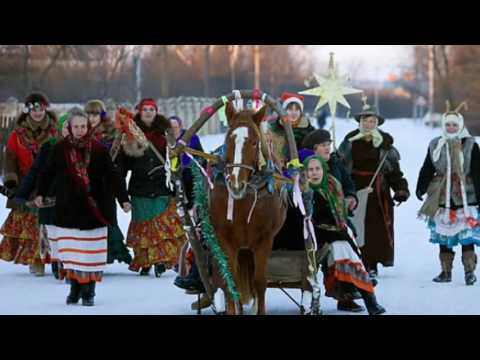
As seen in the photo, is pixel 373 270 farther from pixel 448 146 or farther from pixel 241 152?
pixel 241 152

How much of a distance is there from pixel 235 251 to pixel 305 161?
1294 millimetres

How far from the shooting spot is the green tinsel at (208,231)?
10.9 metres

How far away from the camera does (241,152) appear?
10477 mm

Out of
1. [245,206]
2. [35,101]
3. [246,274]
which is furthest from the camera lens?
[35,101]

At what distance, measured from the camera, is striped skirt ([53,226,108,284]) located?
1216 cm

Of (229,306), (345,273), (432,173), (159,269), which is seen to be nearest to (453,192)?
(432,173)

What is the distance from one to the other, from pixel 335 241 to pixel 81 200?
7.51ft

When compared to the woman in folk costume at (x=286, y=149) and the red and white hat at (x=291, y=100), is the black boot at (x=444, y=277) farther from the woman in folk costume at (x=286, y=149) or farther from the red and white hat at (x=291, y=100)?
the red and white hat at (x=291, y=100)

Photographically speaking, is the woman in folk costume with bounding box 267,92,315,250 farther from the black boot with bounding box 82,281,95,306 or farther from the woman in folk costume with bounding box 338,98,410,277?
the black boot with bounding box 82,281,95,306

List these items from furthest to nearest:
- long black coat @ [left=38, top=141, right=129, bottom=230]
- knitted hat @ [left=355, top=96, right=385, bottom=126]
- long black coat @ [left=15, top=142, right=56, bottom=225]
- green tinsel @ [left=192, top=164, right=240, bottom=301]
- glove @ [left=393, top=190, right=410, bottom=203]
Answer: knitted hat @ [left=355, top=96, right=385, bottom=126] < glove @ [left=393, top=190, right=410, bottom=203] < long black coat @ [left=15, top=142, right=56, bottom=225] < long black coat @ [left=38, top=141, right=129, bottom=230] < green tinsel @ [left=192, top=164, right=240, bottom=301]

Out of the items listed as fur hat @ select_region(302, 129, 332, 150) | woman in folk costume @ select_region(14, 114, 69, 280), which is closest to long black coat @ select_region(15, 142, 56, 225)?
woman in folk costume @ select_region(14, 114, 69, 280)

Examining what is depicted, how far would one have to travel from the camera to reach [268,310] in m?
12.1

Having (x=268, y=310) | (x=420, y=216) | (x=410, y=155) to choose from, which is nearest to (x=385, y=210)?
(x=420, y=216)

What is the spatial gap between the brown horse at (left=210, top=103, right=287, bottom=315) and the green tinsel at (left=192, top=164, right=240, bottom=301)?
51mm
